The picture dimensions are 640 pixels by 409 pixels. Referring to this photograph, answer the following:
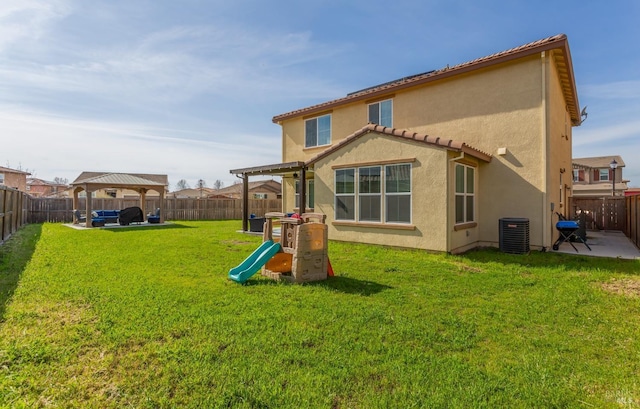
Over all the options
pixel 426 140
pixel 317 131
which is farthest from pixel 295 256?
pixel 317 131

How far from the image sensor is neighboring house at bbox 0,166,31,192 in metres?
38.2

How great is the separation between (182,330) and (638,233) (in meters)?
13.7

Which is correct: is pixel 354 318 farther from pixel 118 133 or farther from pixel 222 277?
pixel 118 133

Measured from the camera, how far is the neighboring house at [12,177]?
38.2m

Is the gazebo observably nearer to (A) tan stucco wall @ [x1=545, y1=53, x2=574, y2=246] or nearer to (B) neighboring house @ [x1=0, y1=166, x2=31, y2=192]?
(A) tan stucco wall @ [x1=545, y1=53, x2=574, y2=246]

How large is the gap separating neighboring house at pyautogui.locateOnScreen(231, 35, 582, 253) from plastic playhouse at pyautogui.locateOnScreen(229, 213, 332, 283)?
393cm

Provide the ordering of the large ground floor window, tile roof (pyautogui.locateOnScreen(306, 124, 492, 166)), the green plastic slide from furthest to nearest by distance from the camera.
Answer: the large ground floor window
tile roof (pyautogui.locateOnScreen(306, 124, 492, 166))
the green plastic slide

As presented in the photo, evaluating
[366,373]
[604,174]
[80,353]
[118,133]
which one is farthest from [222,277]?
[604,174]

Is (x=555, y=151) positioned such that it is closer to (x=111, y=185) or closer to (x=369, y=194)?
(x=369, y=194)

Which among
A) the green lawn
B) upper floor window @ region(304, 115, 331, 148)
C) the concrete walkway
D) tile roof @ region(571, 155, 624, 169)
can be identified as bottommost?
the green lawn

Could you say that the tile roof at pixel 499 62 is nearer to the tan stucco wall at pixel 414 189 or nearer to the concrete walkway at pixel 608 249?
the tan stucco wall at pixel 414 189

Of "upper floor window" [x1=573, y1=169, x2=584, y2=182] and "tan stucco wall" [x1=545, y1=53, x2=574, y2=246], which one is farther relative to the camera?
"upper floor window" [x1=573, y1=169, x2=584, y2=182]

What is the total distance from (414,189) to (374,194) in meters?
1.36

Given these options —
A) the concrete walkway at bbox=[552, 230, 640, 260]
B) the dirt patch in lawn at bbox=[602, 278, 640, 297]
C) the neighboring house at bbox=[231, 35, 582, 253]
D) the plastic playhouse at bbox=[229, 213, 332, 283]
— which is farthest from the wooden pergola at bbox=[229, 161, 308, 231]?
the dirt patch in lawn at bbox=[602, 278, 640, 297]
